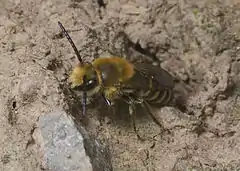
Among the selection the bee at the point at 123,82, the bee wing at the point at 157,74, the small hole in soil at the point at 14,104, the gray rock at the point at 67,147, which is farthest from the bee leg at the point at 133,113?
the small hole in soil at the point at 14,104

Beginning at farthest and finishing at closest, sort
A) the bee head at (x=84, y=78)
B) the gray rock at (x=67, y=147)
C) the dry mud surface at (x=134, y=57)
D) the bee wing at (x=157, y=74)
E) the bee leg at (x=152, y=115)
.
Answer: the bee wing at (x=157, y=74) < the bee leg at (x=152, y=115) < the bee head at (x=84, y=78) < the dry mud surface at (x=134, y=57) < the gray rock at (x=67, y=147)

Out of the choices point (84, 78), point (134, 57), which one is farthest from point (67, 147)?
point (134, 57)

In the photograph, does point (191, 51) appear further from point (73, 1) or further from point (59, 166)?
point (59, 166)

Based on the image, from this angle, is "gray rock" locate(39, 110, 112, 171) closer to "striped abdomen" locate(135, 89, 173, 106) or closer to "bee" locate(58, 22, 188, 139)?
"bee" locate(58, 22, 188, 139)

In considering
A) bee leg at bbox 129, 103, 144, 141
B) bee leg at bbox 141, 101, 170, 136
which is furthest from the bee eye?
bee leg at bbox 141, 101, 170, 136

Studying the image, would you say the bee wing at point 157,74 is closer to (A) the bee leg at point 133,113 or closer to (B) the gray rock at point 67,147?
(A) the bee leg at point 133,113

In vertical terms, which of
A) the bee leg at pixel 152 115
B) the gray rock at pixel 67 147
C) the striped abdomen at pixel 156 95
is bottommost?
the bee leg at pixel 152 115

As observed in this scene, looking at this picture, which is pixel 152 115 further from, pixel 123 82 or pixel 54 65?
pixel 54 65
